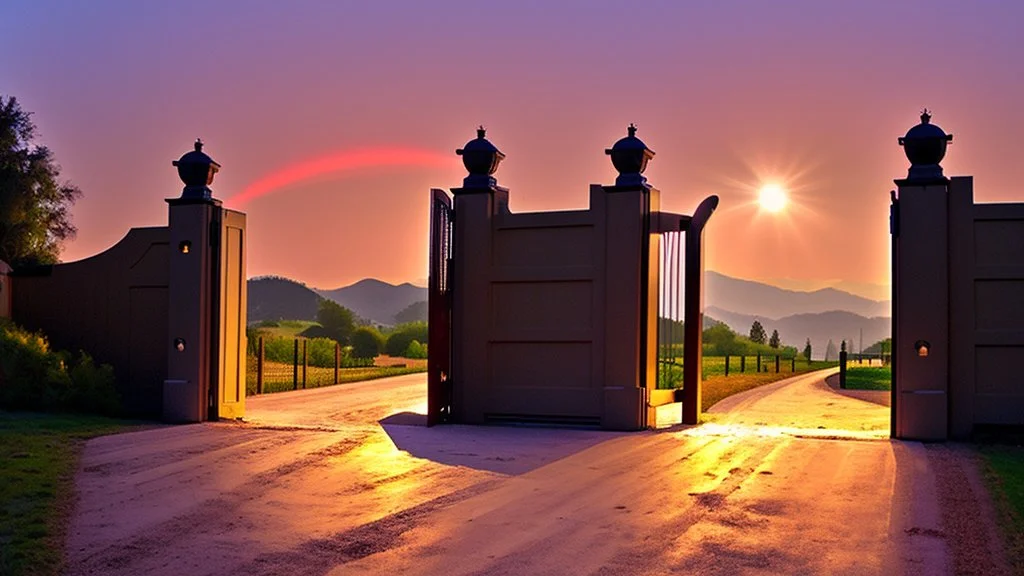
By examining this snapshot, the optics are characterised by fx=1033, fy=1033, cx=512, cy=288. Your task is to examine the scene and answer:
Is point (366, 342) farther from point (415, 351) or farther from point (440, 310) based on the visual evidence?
point (440, 310)

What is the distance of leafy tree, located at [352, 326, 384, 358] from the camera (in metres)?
38.8

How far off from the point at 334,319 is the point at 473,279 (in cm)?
2690

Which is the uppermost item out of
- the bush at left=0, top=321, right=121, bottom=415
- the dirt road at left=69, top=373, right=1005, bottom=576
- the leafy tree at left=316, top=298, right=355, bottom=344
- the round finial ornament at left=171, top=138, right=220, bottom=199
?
the round finial ornament at left=171, top=138, right=220, bottom=199

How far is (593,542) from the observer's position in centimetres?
702

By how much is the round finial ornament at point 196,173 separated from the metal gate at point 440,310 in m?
3.28

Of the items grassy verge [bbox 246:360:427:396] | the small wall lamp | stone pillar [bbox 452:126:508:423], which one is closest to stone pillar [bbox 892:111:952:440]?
the small wall lamp

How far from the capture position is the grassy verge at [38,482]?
666 cm

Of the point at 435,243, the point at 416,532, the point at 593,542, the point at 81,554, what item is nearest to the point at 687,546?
the point at 593,542

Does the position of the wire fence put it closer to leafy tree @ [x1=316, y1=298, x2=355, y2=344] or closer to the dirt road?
leafy tree @ [x1=316, y1=298, x2=355, y2=344]

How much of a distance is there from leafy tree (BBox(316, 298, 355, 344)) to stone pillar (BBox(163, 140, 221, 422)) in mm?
25326

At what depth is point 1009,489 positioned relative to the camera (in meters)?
9.06

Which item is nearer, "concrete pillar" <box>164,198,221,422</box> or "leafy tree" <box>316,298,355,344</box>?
"concrete pillar" <box>164,198,221,422</box>

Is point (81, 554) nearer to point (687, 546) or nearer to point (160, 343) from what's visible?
point (687, 546)

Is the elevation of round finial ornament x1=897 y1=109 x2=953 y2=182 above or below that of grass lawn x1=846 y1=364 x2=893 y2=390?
above
